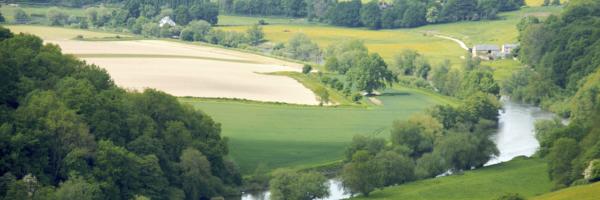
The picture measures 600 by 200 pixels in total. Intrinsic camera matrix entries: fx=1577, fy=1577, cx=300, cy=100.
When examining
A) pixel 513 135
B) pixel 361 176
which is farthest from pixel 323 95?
pixel 361 176

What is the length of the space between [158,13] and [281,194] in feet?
327

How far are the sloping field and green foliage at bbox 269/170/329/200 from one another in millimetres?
30513

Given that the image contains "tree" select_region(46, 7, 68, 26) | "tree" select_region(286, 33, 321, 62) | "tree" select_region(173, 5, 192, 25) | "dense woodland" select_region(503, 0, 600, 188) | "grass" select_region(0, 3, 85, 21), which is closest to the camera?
"dense woodland" select_region(503, 0, 600, 188)

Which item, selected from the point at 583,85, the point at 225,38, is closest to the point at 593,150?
the point at 583,85

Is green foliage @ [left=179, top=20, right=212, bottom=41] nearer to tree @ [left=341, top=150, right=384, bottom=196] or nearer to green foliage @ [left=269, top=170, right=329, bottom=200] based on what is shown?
tree @ [left=341, top=150, right=384, bottom=196]

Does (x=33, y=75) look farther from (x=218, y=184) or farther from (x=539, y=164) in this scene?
(x=539, y=164)

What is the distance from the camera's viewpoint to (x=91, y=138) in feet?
234

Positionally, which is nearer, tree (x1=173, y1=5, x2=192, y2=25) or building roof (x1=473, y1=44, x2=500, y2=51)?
building roof (x1=473, y1=44, x2=500, y2=51)

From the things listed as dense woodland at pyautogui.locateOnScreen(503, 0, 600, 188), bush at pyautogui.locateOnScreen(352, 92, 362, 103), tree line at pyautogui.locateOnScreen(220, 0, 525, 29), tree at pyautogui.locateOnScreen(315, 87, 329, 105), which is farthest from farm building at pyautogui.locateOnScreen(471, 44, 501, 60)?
tree at pyautogui.locateOnScreen(315, 87, 329, 105)

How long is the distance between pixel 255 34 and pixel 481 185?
3142 inches

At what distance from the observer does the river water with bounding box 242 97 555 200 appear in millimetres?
77150

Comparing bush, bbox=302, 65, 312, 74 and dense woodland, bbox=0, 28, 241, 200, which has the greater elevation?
dense woodland, bbox=0, 28, 241, 200

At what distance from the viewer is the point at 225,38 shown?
15025 cm

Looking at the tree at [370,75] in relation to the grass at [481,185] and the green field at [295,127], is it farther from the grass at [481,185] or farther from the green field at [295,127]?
the grass at [481,185]
